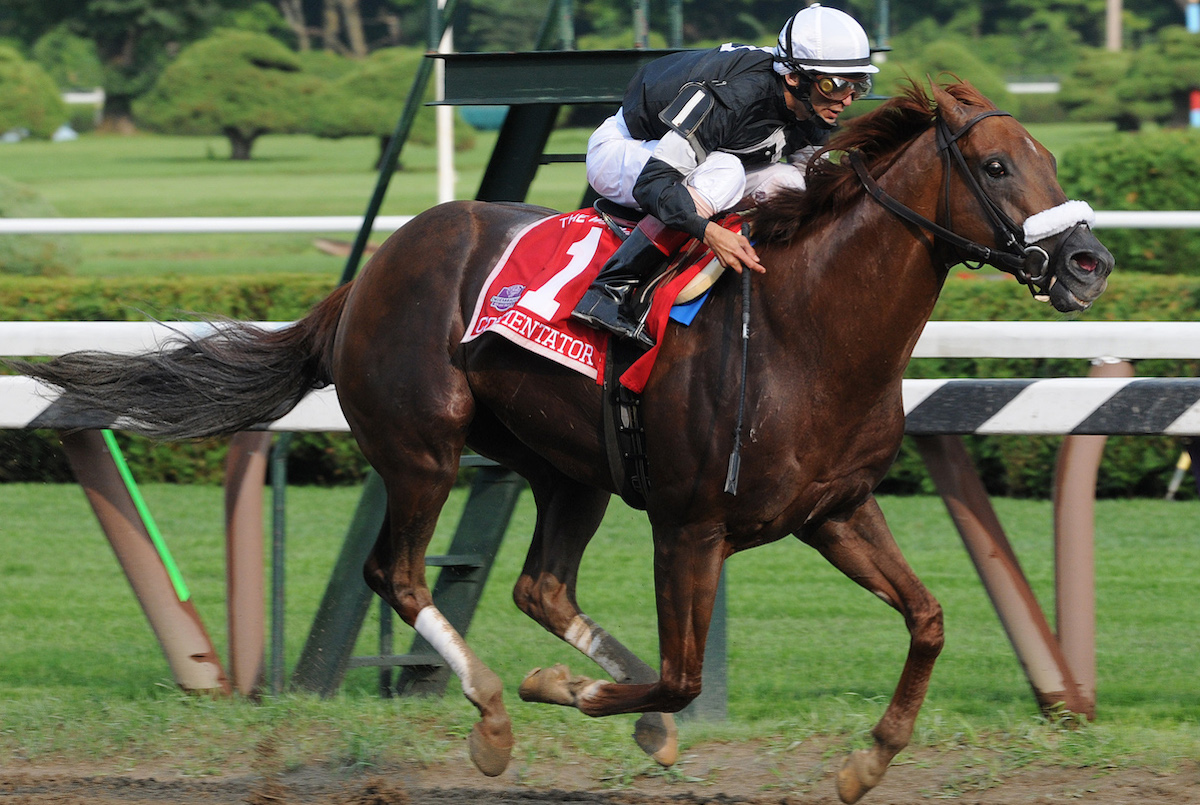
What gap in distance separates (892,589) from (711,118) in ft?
3.95

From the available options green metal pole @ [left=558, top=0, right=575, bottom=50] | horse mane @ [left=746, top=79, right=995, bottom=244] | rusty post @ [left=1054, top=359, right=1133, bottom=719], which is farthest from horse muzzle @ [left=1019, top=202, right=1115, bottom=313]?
green metal pole @ [left=558, top=0, right=575, bottom=50]

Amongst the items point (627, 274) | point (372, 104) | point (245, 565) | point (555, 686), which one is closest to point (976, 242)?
point (627, 274)

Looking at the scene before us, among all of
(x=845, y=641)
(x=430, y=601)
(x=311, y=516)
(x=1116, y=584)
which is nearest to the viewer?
(x=430, y=601)

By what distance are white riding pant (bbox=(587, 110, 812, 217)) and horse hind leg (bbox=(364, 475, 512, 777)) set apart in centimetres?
87

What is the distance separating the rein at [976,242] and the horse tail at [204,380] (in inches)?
67.5

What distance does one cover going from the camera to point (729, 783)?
3875 millimetres

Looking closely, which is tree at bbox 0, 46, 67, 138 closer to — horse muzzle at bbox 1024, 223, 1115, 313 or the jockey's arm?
the jockey's arm

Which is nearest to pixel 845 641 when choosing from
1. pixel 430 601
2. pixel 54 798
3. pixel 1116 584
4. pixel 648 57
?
pixel 1116 584

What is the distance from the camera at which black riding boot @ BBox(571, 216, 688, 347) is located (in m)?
3.55

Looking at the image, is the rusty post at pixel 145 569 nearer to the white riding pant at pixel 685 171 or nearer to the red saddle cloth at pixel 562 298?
the red saddle cloth at pixel 562 298

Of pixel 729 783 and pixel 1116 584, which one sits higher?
pixel 729 783

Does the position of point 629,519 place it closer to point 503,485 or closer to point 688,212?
point 503,485

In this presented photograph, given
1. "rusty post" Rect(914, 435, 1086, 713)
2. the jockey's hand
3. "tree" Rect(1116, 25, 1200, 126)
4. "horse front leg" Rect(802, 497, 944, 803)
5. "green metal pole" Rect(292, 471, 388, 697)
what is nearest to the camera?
the jockey's hand

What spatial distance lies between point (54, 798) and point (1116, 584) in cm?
390
